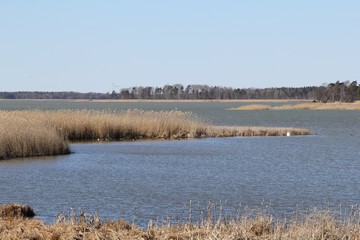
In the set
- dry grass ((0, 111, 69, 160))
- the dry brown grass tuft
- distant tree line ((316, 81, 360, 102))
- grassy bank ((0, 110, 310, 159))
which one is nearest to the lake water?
the dry brown grass tuft

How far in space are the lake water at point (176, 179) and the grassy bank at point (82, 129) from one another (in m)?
0.80

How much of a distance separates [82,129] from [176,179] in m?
15.0

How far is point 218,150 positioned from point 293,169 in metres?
7.72

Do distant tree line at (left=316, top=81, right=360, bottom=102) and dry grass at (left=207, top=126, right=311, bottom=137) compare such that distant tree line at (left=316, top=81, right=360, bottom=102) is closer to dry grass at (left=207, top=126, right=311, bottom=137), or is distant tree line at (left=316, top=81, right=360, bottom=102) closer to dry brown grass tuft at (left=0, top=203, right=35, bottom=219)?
dry grass at (left=207, top=126, right=311, bottom=137)

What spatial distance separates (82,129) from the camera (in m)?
34.4

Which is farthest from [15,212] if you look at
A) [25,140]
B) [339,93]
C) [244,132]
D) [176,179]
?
[339,93]

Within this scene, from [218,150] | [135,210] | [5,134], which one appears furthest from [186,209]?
[218,150]

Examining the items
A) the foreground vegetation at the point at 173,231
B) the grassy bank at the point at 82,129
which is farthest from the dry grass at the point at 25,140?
the foreground vegetation at the point at 173,231

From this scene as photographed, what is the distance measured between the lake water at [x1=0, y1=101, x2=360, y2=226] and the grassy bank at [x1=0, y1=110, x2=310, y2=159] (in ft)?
2.61

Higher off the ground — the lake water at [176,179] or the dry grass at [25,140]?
the dry grass at [25,140]

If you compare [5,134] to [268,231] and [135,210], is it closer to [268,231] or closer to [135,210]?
[135,210]

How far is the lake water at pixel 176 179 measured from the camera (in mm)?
15506

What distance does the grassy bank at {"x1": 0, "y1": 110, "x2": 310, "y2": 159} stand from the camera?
25219 millimetres

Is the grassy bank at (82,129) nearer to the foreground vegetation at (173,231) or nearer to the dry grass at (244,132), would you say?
the dry grass at (244,132)
